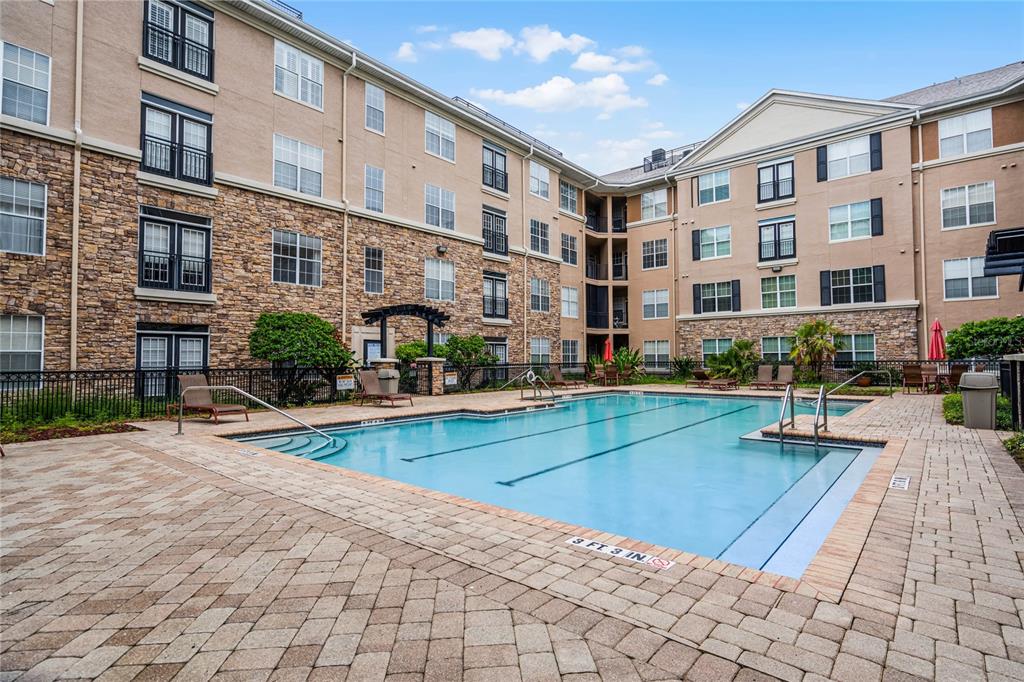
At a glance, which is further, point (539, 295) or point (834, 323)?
point (539, 295)

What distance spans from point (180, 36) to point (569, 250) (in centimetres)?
2023

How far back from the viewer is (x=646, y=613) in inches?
106

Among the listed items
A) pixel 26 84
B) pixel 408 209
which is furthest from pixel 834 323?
pixel 26 84

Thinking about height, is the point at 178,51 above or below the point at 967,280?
above

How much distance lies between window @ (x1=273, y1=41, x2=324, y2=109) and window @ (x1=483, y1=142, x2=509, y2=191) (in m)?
8.56

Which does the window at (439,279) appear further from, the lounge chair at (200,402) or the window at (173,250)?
the lounge chair at (200,402)

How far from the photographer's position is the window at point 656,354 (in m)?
29.6

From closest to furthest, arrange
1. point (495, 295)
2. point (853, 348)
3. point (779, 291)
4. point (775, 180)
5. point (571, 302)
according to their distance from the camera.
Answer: point (853, 348)
point (495, 295)
point (779, 291)
point (775, 180)
point (571, 302)

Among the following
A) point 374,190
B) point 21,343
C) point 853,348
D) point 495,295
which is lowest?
point 853,348

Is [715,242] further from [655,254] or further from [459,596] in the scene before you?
[459,596]

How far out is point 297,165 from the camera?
57.1ft

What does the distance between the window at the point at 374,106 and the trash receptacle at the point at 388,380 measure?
1025 cm

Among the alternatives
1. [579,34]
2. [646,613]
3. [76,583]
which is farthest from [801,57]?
[76,583]

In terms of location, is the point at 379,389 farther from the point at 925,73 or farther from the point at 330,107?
the point at 925,73
